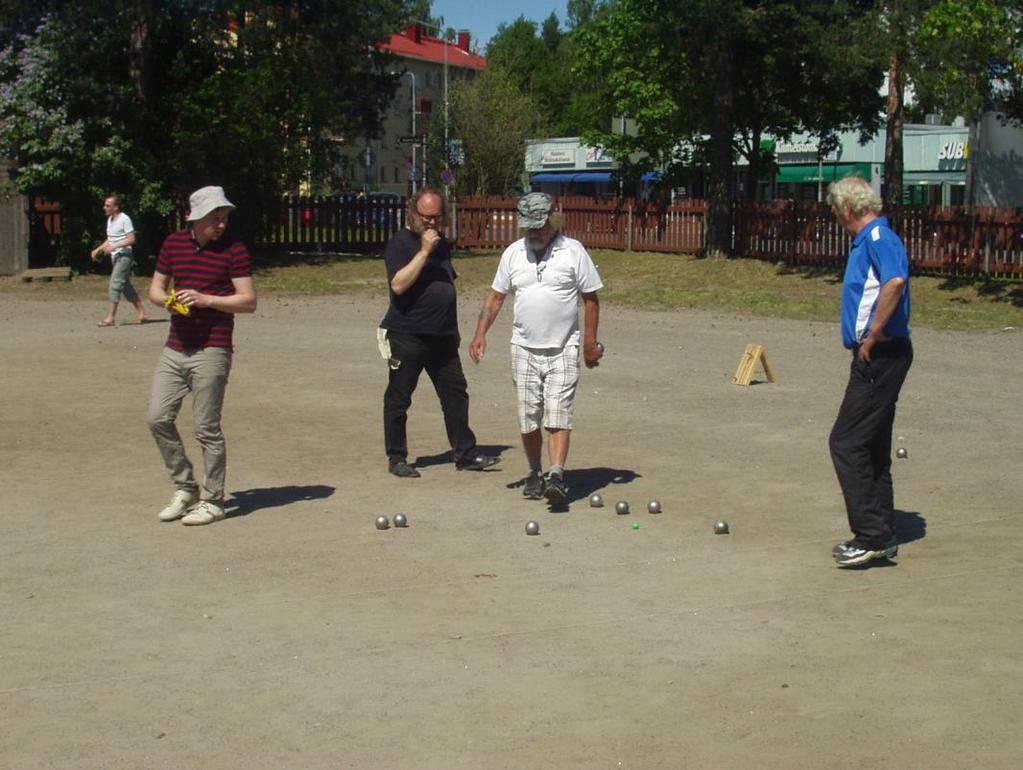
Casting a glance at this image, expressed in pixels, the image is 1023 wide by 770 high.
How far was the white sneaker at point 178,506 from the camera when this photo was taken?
29.6 feet

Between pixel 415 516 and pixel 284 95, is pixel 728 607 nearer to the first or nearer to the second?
pixel 415 516

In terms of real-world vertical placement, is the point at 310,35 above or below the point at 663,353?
above

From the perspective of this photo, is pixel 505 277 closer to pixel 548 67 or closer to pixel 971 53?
pixel 971 53

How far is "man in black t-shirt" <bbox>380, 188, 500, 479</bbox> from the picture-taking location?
1046 centimetres

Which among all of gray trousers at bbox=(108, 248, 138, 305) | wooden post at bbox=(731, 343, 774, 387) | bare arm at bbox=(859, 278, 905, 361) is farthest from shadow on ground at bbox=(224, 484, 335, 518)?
gray trousers at bbox=(108, 248, 138, 305)

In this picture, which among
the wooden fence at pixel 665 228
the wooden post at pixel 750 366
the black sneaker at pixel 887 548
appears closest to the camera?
the black sneaker at pixel 887 548

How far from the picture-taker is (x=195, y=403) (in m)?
8.91

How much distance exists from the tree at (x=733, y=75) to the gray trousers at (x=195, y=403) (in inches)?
887

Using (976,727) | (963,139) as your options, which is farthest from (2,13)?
(963,139)

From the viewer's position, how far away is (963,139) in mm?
53906

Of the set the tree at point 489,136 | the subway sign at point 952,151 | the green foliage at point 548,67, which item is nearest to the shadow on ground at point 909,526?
the subway sign at point 952,151

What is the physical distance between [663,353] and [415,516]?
9.36m

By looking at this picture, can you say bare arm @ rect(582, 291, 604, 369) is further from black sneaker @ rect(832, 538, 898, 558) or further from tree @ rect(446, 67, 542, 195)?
tree @ rect(446, 67, 542, 195)

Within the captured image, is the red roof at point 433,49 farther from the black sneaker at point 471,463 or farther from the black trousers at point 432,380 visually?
the black sneaker at point 471,463
